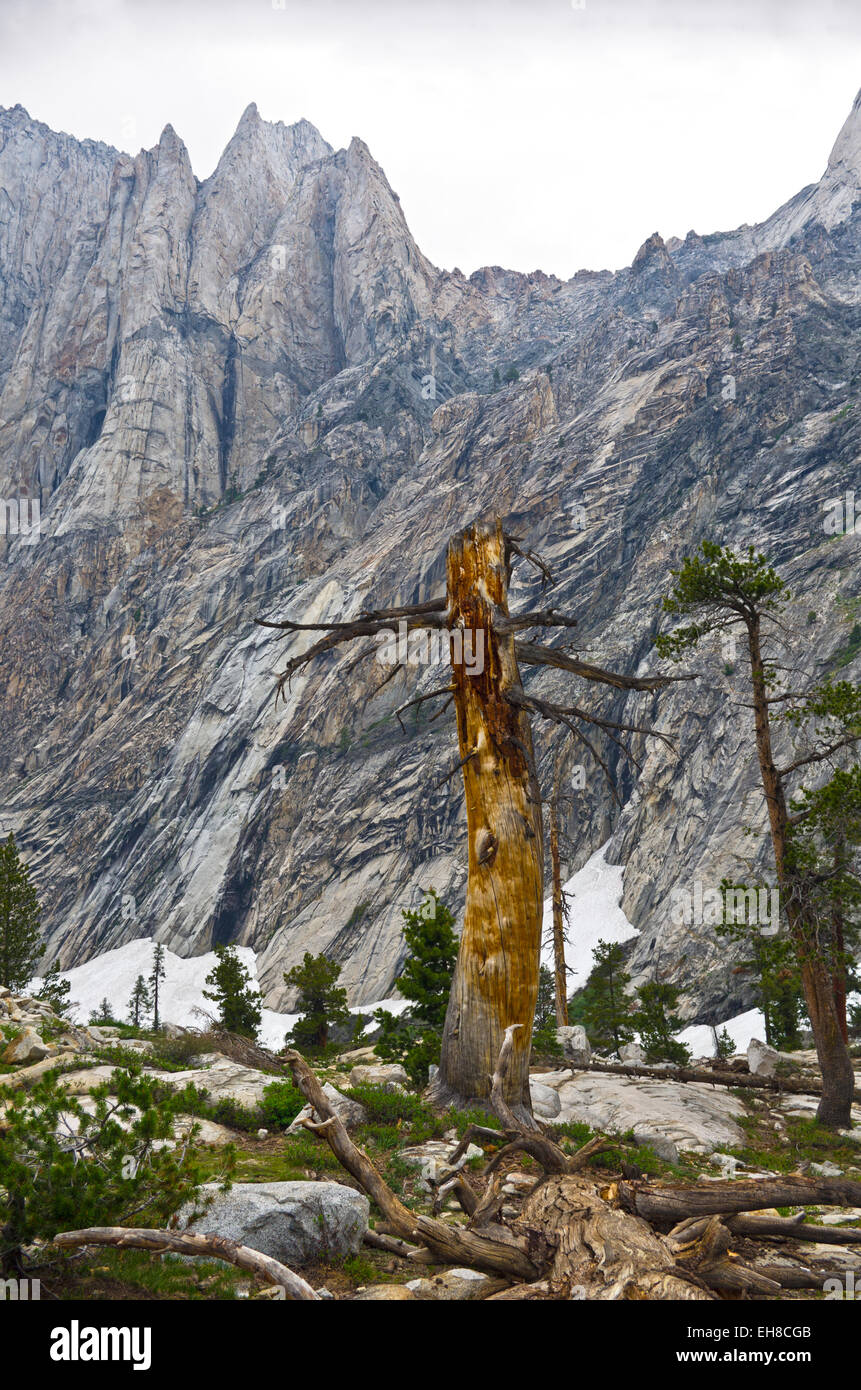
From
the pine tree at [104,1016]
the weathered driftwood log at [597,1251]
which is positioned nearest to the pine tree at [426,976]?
the weathered driftwood log at [597,1251]

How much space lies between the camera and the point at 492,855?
8.74 meters

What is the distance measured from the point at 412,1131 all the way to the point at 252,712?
73.6 metres

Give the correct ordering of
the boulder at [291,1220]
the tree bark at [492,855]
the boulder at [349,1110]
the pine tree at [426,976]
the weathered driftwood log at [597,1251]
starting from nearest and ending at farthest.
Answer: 1. the weathered driftwood log at [597,1251]
2. the boulder at [291,1220]
3. the boulder at [349,1110]
4. the tree bark at [492,855]
5. the pine tree at [426,976]

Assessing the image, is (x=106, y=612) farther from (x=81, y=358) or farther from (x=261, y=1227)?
(x=261, y=1227)

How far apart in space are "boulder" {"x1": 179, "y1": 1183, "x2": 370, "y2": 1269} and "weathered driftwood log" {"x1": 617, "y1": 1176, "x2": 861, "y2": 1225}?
1682 mm

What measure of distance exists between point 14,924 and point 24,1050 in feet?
63.2

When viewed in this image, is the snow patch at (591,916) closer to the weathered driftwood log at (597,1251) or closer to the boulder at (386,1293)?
the weathered driftwood log at (597,1251)

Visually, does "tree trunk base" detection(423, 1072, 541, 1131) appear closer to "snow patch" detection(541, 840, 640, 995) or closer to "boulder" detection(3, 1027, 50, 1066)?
"boulder" detection(3, 1027, 50, 1066)

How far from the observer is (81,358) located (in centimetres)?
13238

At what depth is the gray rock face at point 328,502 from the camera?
2452 inches

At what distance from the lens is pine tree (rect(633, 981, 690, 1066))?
73.3 ft


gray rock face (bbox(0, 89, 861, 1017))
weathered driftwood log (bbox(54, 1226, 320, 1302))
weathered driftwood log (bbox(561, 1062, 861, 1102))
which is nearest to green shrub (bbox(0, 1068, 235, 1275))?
weathered driftwood log (bbox(54, 1226, 320, 1302))

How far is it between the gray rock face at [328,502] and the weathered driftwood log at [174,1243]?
41512 millimetres
